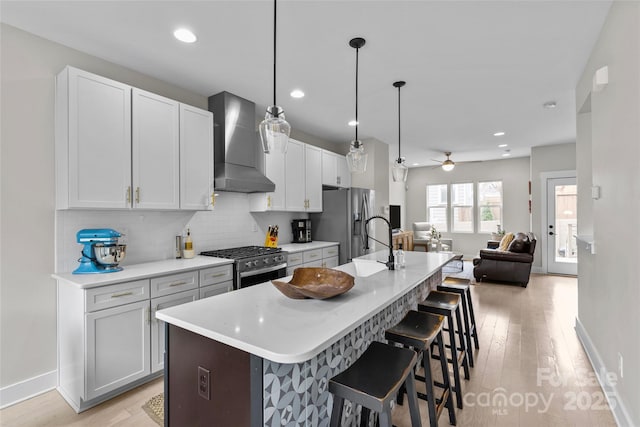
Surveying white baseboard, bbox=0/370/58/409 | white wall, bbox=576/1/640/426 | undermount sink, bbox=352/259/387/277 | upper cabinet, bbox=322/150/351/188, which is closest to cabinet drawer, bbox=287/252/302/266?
undermount sink, bbox=352/259/387/277

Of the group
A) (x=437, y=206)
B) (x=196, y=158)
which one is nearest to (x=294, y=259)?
(x=196, y=158)

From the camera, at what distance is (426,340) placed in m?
1.72

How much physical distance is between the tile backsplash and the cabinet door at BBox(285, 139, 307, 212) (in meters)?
0.37

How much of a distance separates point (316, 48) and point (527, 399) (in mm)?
3142

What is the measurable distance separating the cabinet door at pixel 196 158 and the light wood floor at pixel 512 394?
5.42ft

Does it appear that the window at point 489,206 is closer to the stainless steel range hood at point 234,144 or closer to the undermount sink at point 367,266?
the undermount sink at point 367,266

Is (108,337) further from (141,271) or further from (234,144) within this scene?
(234,144)

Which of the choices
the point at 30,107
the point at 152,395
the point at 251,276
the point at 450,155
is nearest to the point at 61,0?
the point at 30,107

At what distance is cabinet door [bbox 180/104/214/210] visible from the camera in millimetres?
3023

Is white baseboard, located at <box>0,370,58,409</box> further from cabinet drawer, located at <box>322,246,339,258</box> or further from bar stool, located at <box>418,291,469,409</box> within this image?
cabinet drawer, located at <box>322,246,339,258</box>

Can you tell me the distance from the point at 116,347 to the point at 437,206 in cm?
878

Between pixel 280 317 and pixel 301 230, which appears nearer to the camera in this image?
pixel 280 317

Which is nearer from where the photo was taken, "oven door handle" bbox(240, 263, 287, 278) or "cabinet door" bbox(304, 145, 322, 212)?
"oven door handle" bbox(240, 263, 287, 278)

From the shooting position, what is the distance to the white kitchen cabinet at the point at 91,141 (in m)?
2.31
